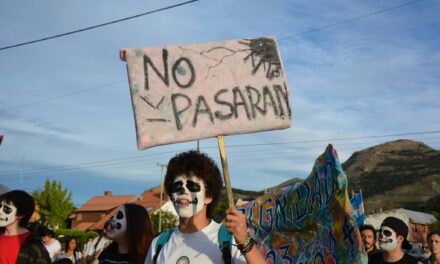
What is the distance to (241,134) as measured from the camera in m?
4.20

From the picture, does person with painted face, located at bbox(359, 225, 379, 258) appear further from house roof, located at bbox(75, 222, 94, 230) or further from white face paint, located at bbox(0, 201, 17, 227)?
house roof, located at bbox(75, 222, 94, 230)

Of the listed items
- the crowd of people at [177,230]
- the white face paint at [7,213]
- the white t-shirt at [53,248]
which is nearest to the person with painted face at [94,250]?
the crowd of people at [177,230]

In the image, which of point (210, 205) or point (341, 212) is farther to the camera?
point (341, 212)

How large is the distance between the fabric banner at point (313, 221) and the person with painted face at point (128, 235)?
3.62 feet

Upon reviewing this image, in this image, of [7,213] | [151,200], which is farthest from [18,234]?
[151,200]

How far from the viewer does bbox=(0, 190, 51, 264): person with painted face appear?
5.59m

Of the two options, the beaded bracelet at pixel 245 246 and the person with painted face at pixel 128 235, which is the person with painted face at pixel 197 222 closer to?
the beaded bracelet at pixel 245 246

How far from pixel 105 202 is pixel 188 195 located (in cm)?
7245

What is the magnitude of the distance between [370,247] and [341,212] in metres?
3.82

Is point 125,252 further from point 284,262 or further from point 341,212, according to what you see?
point 341,212

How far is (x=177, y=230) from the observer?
3.81 m

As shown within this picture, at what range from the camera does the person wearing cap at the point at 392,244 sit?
6656 mm

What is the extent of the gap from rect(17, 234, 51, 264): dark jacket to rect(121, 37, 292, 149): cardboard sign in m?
2.24

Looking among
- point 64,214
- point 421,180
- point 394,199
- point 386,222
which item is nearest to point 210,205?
point 386,222
